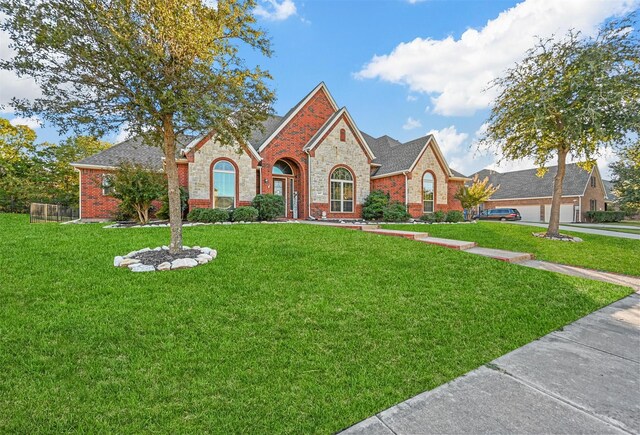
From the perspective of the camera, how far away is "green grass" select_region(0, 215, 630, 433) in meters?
2.25

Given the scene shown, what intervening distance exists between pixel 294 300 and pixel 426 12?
1337 centimetres

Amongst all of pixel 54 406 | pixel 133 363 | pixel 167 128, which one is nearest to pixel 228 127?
pixel 167 128

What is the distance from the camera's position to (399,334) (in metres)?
3.54

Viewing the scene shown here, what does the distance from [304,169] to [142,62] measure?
37.4ft

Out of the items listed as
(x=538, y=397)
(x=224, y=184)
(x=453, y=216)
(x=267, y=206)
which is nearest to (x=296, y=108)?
(x=224, y=184)

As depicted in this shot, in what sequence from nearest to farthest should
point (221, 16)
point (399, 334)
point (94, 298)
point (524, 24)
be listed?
1. point (399, 334)
2. point (94, 298)
3. point (221, 16)
4. point (524, 24)

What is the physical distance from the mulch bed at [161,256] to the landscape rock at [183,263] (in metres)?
0.25

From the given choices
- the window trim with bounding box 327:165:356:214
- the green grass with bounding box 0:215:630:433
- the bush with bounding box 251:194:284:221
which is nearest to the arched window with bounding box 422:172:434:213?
the window trim with bounding box 327:165:356:214

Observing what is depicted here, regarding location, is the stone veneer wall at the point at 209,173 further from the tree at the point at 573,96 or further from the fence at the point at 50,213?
the tree at the point at 573,96

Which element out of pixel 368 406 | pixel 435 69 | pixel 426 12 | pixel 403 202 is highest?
pixel 426 12

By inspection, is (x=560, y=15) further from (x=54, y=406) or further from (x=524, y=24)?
(x=54, y=406)

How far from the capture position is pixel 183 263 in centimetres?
582

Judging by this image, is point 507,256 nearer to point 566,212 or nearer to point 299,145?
point 299,145

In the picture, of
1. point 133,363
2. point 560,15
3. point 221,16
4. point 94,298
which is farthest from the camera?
point 560,15
